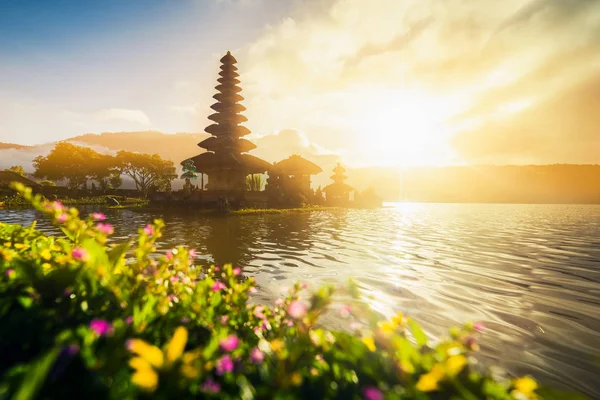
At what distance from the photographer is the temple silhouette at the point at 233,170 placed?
2731 centimetres

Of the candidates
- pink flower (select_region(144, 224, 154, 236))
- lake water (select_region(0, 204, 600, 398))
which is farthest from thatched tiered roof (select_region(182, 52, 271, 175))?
pink flower (select_region(144, 224, 154, 236))

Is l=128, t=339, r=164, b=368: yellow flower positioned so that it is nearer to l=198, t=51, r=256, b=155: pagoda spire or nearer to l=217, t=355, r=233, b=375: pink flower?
l=217, t=355, r=233, b=375: pink flower

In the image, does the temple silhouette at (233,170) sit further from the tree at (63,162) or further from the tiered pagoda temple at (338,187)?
the tree at (63,162)

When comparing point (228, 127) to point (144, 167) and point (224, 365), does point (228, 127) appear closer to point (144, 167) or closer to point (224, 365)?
point (144, 167)

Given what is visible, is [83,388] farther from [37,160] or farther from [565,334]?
[37,160]

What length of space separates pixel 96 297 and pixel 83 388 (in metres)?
0.60

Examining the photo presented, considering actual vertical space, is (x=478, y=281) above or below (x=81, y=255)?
below

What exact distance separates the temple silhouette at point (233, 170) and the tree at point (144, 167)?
23.1 metres

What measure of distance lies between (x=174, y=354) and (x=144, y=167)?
6127 centimetres

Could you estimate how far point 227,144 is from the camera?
3284 centimetres

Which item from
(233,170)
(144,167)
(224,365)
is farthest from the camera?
(144,167)

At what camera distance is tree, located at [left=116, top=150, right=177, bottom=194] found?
176 feet

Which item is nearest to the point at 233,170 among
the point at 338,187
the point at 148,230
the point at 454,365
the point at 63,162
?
the point at 338,187

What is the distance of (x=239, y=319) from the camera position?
6.49ft
